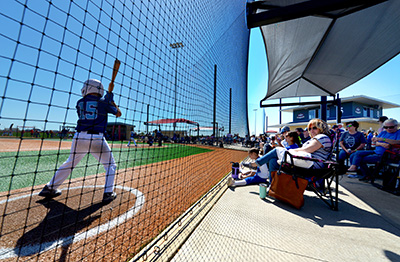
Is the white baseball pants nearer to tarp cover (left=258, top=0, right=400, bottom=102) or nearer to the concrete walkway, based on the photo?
the concrete walkway

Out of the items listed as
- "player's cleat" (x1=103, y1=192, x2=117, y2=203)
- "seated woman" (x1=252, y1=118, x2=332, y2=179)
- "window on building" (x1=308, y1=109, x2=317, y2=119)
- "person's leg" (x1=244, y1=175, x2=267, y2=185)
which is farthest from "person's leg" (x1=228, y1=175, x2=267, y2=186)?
"window on building" (x1=308, y1=109, x2=317, y2=119)

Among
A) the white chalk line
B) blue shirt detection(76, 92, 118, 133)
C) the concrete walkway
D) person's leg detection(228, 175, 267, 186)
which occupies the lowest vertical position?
the white chalk line

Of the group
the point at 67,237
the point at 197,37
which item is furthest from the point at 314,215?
the point at 197,37

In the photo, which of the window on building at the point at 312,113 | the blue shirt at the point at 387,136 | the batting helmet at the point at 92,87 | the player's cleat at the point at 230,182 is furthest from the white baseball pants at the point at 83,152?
the window on building at the point at 312,113

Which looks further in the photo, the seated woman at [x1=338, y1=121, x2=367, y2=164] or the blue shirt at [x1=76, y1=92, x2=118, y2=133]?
the seated woman at [x1=338, y1=121, x2=367, y2=164]

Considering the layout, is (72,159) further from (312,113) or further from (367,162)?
(312,113)

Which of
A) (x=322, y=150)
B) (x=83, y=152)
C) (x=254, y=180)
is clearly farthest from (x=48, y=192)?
(x=322, y=150)

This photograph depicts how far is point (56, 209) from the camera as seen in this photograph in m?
1.79

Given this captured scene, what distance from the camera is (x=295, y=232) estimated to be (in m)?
1.39

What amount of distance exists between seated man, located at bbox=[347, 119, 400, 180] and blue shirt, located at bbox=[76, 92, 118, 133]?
4.45m

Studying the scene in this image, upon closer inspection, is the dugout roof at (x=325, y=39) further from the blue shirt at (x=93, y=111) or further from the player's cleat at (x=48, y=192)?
the player's cleat at (x=48, y=192)

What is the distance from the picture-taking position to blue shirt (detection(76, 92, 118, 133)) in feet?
6.53

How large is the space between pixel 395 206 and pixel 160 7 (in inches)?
166

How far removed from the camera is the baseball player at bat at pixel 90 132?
1.99 metres
